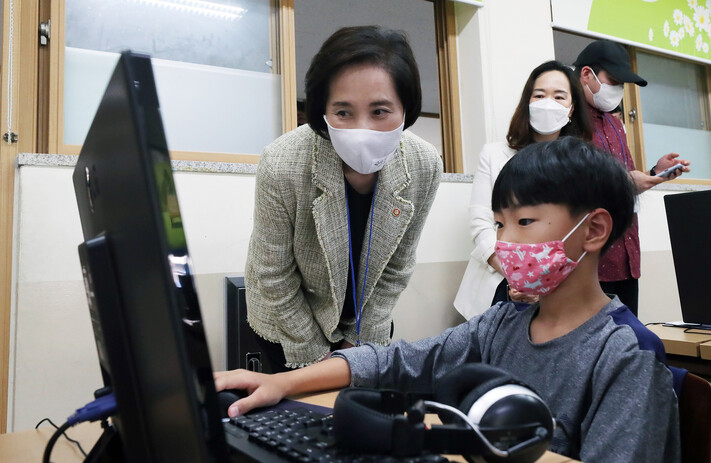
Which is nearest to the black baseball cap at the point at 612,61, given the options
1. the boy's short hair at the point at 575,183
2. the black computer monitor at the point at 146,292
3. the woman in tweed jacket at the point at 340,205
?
the woman in tweed jacket at the point at 340,205

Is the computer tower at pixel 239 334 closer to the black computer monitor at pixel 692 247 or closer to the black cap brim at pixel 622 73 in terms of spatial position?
the black computer monitor at pixel 692 247

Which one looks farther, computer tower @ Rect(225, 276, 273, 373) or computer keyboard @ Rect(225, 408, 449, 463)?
computer tower @ Rect(225, 276, 273, 373)

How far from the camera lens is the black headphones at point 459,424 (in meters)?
0.40

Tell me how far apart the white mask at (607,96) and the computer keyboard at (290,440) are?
203 centimetres

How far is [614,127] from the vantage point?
85.0 inches

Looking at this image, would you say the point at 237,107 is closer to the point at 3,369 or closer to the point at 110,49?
the point at 110,49

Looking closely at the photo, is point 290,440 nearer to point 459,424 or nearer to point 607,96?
point 459,424

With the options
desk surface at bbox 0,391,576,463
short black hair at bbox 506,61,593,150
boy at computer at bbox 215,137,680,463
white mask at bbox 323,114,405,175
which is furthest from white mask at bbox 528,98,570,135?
desk surface at bbox 0,391,576,463

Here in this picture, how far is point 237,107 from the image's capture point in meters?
2.21

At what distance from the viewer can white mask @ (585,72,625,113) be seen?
215 centimetres

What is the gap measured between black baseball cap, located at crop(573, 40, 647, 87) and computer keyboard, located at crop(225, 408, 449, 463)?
2047mm

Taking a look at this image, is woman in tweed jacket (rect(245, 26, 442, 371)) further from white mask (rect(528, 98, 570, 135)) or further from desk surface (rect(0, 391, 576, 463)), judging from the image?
white mask (rect(528, 98, 570, 135))

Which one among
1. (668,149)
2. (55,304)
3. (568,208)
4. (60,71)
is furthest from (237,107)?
(668,149)

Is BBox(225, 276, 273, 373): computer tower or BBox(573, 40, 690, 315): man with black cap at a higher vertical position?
BBox(573, 40, 690, 315): man with black cap
